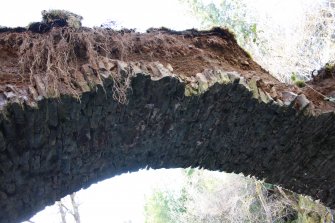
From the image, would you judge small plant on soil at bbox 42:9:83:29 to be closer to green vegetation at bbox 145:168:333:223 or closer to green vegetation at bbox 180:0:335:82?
green vegetation at bbox 180:0:335:82

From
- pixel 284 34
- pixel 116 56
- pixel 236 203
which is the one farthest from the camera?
pixel 284 34

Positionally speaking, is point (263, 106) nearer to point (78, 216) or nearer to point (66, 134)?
point (66, 134)

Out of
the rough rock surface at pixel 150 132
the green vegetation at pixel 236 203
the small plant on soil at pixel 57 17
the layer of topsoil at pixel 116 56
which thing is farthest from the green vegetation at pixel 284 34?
the small plant on soil at pixel 57 17

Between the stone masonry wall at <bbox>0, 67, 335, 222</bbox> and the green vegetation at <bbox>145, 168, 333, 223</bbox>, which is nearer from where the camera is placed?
the stone masonry wall at <bbox>0, 67, 335, 222</bbox>

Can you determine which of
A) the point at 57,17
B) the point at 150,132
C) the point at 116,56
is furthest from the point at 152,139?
the point at 57,17

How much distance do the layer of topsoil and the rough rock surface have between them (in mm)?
69

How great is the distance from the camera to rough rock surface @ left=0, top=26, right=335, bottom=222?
2.54m

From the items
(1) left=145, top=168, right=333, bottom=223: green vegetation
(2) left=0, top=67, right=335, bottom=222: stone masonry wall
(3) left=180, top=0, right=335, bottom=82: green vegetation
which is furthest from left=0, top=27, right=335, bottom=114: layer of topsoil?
(3) left=180, top=0, right=335, bottom=82: green vegetation

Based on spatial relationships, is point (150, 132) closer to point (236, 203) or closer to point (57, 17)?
point (57, 17)

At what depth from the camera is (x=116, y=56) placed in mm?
3082

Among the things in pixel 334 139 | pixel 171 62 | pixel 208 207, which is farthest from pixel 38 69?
pixel 208 207

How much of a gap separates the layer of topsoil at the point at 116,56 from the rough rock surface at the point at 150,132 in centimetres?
7

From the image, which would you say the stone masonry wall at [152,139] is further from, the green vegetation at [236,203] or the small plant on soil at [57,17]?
the green vegetation at [236,203]

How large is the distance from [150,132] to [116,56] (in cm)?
65
